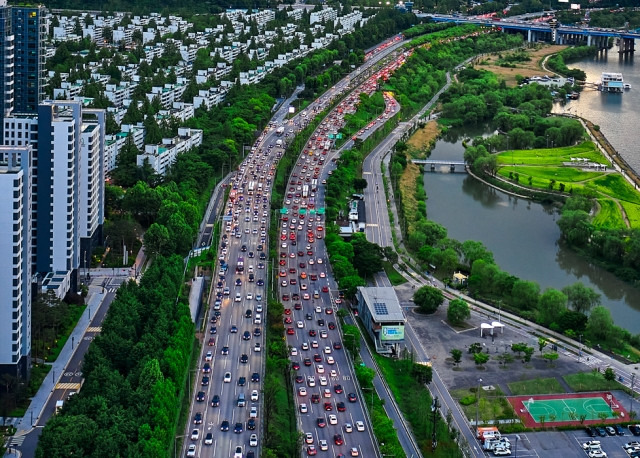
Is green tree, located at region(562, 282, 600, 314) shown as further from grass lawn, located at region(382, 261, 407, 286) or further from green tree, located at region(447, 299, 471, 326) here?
grass lawn, located at region(382, 261, 407, 286)

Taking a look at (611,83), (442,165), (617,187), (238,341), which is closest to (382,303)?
(238,341)

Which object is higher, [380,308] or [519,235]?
[380,308]

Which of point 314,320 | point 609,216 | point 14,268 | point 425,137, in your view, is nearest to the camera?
point 14,268

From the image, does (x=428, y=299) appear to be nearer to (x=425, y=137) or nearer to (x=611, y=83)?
(x=425, y=137)

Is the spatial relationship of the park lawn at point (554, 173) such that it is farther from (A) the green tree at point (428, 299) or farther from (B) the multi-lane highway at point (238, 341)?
(A) the green tree at point (428, 299)

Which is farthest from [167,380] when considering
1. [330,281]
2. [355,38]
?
[355,38]

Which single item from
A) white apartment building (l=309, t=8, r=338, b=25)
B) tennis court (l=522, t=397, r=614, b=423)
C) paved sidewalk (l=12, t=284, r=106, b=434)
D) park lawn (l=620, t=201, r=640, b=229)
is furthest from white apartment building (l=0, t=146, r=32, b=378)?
white apartment building (l=309, t=8, r=338, b=25)

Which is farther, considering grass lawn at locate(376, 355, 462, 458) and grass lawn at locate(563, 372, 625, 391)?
grass lawn at locate(563, 372, 625, 391)
